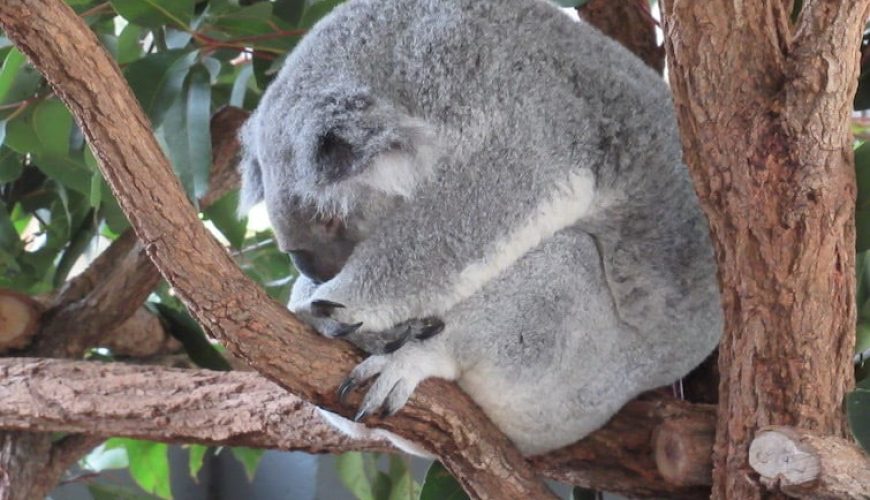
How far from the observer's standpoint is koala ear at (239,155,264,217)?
2199 mm

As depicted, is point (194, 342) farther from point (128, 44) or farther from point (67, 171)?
point (128, 44)

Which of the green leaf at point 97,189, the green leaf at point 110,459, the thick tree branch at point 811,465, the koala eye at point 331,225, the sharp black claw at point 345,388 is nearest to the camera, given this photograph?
the thick tree branch at point 811,465

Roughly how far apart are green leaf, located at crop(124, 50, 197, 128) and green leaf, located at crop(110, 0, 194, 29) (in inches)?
3.2

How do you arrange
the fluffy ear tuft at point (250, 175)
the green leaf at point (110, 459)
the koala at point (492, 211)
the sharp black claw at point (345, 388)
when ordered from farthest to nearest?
the green leaf at point (110, 459) → the fluffy ear tuft at point (250, 175) → the koala at point (492, 211) → the sharp black claw at point (345, 388)

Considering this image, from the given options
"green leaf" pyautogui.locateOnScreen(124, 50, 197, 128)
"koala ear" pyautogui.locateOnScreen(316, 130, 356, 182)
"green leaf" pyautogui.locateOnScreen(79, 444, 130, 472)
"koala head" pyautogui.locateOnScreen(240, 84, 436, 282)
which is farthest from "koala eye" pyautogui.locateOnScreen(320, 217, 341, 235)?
"green leaf" pyautogui.locateOnScreen(79, 444, 130, 472)

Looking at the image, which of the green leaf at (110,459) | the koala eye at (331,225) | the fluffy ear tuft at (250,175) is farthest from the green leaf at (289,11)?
the green leaf at (110,459)

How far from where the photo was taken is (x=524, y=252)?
1.85m

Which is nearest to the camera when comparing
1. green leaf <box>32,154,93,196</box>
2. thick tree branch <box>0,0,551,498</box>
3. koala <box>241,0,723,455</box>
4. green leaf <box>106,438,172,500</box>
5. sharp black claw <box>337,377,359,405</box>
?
thick tree branch <box>0,0,551,498</box>

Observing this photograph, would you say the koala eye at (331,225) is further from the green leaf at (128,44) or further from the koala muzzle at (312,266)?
the green leaf at (128,44)

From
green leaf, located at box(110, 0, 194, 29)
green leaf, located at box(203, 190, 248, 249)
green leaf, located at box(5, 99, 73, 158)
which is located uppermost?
green leaf, located at box(110, 0, 194, 29)

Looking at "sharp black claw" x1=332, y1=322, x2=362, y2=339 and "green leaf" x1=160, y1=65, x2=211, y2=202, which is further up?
"green leaf" x1=160, y1=65, x2=211, y2=202

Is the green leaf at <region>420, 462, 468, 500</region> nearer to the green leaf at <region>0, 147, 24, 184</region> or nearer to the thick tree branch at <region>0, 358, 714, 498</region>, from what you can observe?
the thick tree branch at <region>0, 358, 714, 498</region>

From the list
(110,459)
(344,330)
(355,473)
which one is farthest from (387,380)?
(110,459)

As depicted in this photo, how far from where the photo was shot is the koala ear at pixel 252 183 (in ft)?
7.22
